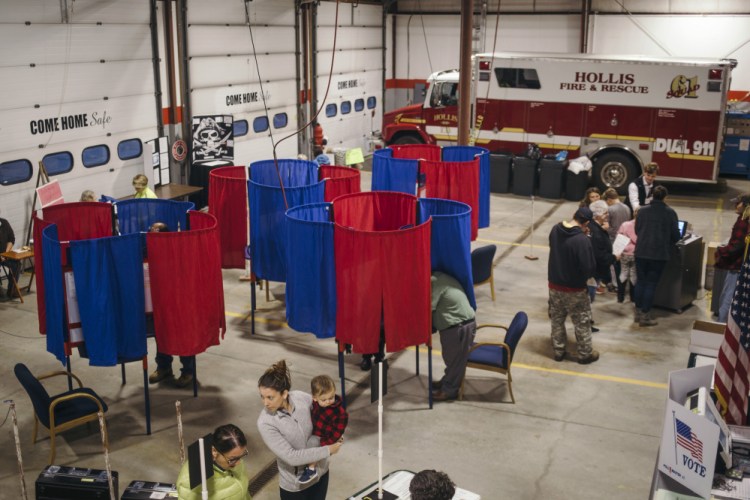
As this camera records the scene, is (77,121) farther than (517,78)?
No

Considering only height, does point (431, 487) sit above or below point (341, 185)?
below

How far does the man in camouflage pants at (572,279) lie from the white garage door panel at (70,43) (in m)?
9.49

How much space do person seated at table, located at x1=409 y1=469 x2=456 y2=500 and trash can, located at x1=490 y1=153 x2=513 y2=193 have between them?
15.8 meters

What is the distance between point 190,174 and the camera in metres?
17.7

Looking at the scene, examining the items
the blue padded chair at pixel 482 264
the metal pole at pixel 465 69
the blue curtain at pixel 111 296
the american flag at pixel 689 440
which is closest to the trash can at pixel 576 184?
the metal pole at pixel 465 69

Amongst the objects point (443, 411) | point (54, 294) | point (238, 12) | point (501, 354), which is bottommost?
point (443, 411)

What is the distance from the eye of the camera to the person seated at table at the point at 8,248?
40.4ft

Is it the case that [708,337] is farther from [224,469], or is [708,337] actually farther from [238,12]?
[238,12]

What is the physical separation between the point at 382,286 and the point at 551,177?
479 inches

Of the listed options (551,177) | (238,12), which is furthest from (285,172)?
(551,177)

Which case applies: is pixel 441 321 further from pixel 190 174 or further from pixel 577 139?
pixel 577 139

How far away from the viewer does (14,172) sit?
13.5 metres

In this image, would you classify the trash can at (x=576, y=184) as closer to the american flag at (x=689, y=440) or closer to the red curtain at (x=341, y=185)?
the red curtain at (x=341, y=185)

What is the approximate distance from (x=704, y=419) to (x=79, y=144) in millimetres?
12764
